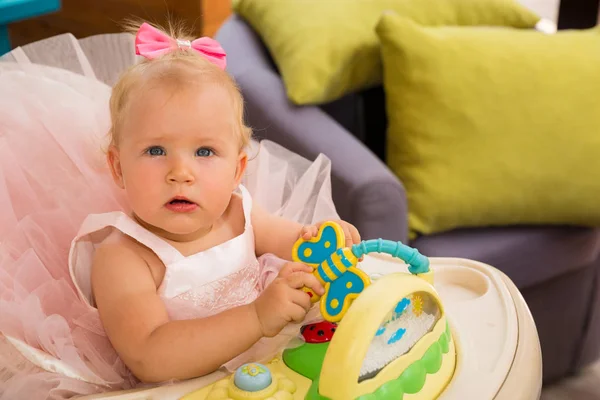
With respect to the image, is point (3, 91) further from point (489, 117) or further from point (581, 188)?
point (581, 188)

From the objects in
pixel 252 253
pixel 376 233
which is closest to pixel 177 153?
pixel 252 253

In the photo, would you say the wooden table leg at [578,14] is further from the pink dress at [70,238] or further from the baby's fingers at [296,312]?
the baby's fingers at [296,312]

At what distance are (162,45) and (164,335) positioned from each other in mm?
311

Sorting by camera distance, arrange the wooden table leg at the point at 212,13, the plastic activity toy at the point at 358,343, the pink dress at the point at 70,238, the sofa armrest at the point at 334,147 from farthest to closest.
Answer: the wooden table leg at the point at 212,13, the sofa armrest at the point at 334,147, the pink dress at the point at 70,238, the plastic activity toy at the point at 358,343

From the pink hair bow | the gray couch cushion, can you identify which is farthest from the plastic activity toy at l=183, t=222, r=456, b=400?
the gray couch cushion

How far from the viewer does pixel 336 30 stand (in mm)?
1478

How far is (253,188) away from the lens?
0.98 m

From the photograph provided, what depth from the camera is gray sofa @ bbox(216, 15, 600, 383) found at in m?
1.29

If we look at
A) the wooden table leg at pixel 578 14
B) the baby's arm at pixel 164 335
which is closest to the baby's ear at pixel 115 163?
the baby's arm at pixel 164 335

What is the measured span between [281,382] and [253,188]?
0.36 meters

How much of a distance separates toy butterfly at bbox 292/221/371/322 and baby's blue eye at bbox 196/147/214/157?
13cm

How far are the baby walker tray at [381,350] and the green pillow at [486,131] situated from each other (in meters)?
0.61

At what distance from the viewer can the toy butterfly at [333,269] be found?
0.67 meters

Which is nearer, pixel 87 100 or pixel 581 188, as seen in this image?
pixel 87 100
